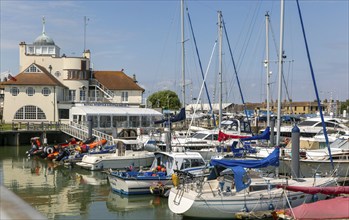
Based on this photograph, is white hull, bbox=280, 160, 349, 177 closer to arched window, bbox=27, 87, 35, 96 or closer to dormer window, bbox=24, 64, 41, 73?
arched window, bbox=27, 87, 35, 96

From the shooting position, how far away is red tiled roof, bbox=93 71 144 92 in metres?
80.0

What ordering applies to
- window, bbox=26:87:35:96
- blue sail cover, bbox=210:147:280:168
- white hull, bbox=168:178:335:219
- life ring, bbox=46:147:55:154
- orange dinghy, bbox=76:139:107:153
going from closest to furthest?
white hull, bbox=168:178:335:219 < blue sail cover, bbox=210:147:280:168 < orange dinghy, bbox=76:139:107:153 < life ring, bbox=46:147:55:154 < window, bbox=26:87:35:96

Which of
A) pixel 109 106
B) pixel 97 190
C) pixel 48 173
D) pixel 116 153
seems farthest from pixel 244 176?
pixel 109 106

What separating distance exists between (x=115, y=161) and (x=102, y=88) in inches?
1693

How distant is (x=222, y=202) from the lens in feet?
65.9

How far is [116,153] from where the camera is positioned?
3753 centimetres

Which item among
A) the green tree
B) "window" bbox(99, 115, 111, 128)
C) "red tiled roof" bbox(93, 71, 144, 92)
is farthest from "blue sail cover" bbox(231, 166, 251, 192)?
the green tree

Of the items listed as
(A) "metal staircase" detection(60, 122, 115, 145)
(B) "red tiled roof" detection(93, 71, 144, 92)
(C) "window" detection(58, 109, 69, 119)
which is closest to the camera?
(A) "metal staircase" detection(60, 122, 115, 145)

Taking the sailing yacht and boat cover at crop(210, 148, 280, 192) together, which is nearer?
the sailing yacht

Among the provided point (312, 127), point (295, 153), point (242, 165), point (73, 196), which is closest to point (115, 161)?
point (73, 196)

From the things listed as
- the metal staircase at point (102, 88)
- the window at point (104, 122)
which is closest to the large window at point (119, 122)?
the window at point (104, 122)

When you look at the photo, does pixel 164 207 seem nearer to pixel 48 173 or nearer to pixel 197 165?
pixel 197 165

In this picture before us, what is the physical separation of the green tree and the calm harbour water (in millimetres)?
72099

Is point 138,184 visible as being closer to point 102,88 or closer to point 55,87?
point 55,87
